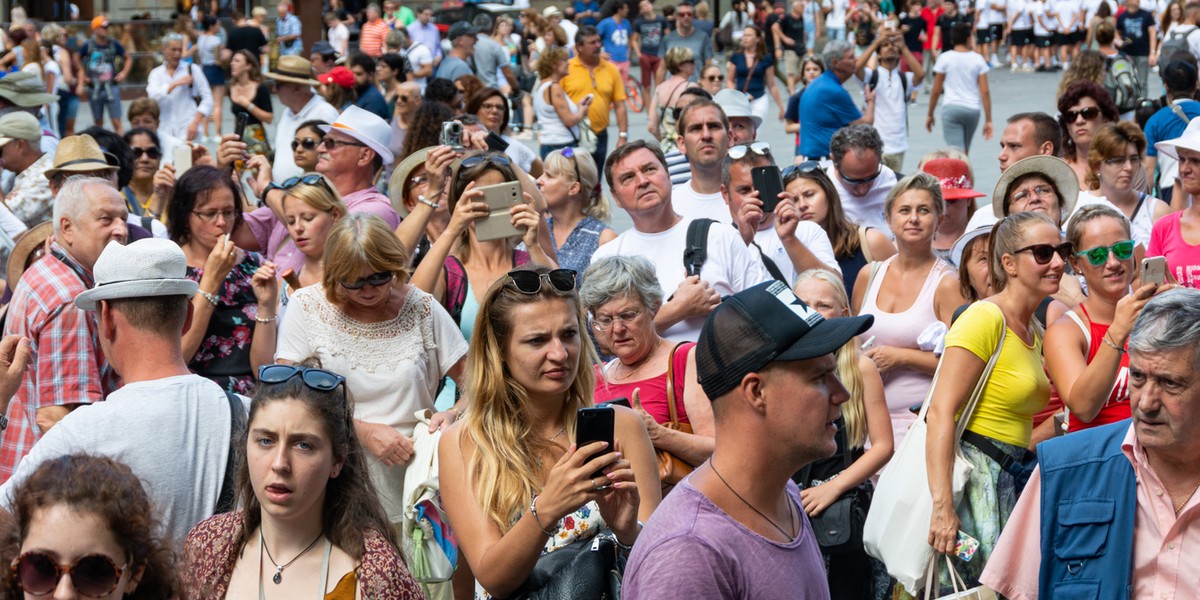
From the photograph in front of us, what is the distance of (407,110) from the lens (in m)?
10.6

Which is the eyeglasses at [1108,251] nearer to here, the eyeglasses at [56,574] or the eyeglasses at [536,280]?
the eyeglasses at [536,280]

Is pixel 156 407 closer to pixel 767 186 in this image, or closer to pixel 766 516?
pixel 766 516

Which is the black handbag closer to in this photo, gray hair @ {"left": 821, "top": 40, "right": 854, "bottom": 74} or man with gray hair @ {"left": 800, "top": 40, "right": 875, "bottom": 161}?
man with gray hair @ {"left": 800, "top": 40, "right": 875, "bottom": 161}

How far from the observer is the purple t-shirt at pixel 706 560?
2615 millimetres

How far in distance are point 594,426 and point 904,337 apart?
2.94 meters

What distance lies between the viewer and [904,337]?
5.89 m

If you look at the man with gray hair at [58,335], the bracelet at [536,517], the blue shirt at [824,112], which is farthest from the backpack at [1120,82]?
the bracelet at [536,517]

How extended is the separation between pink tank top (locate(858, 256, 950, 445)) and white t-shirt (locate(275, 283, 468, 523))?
6.04 ft

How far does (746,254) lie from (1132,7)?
60.1ft

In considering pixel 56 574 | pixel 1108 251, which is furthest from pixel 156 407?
pixel 1108 251

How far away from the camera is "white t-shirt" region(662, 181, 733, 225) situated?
23.7ft

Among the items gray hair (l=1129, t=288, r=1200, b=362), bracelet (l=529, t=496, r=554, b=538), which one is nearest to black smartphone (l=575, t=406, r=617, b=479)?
bracelet (l=529, t=496, r=554, b=538)

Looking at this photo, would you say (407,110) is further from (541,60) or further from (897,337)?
(897,337)

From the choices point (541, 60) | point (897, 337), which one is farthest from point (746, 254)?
point (541, 60)
